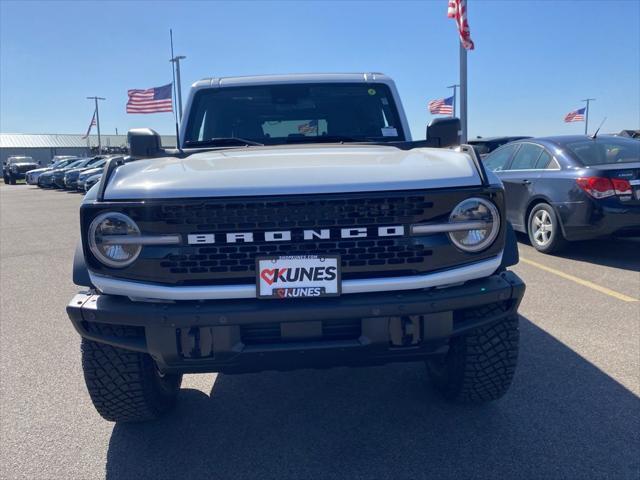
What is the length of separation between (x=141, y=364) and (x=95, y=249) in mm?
644

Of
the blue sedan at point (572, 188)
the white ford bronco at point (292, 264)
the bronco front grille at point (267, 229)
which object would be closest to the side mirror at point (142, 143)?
the white ford bronco at point (292, 264)

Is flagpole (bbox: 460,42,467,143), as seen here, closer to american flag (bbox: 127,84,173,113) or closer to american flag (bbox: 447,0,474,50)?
american flag (bbox: 447,0,474,50)

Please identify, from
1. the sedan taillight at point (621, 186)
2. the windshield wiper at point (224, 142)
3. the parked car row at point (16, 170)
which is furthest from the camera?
the parked car row at point (16, 170)

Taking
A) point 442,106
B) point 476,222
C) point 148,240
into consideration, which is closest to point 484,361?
point 476,222

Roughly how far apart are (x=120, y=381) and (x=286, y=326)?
0.96 metres

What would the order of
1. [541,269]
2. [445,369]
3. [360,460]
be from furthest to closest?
1. [541,269]
2. [445,369]
3. [360,460]

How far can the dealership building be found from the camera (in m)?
76.8

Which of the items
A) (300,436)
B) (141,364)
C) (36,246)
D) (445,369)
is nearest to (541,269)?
(445,369)

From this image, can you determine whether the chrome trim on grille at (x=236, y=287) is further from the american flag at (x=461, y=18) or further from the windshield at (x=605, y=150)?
the american flag at (x=461, y=18)

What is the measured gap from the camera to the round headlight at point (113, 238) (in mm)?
2328

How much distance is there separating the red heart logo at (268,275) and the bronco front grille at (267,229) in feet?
0.19

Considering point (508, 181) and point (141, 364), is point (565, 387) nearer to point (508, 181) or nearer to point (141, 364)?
point (141, 364)

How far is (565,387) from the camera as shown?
3203 mm

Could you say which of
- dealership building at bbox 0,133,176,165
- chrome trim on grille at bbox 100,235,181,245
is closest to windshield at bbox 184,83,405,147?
chrome trim on grille at bbox 100,235,181,245
